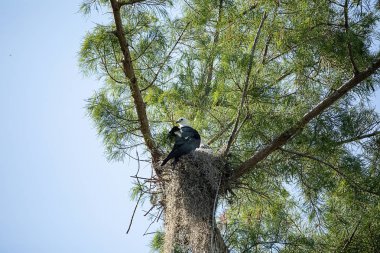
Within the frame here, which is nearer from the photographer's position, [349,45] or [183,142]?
[349,45]

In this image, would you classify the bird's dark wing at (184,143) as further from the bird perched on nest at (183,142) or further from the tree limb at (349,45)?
the tree limb at (349,45)

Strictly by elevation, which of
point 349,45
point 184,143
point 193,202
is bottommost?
point 193,202

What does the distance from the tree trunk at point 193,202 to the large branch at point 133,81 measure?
14.7 inches

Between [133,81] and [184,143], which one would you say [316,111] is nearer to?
[184,143]

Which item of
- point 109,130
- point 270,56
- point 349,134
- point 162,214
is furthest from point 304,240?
point 109,130

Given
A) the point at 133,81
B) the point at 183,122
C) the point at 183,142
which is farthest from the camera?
the point at 183,122

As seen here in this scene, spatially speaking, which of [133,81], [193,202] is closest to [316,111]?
[193,202]

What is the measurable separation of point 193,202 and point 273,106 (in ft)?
3.91

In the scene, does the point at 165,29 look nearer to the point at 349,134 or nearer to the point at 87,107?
the point at 87,107

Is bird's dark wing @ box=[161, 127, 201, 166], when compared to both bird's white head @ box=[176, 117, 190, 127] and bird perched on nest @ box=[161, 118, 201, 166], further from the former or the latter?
bird's white head @ box=[176, 117, 190, 127]

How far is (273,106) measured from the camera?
4559mm

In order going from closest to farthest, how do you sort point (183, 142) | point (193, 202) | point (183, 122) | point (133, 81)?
point (193, 202) < point (183, 142) < point (133, 81) < point (183, 122)

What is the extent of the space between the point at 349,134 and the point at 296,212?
49.4 inches

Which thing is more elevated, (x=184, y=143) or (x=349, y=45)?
(x=349, y=45)
